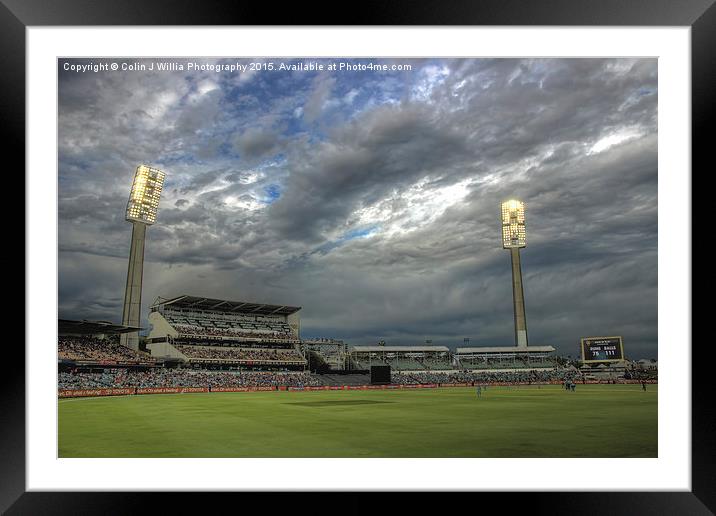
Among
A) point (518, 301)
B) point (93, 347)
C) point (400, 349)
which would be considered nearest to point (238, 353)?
point (93, 347)

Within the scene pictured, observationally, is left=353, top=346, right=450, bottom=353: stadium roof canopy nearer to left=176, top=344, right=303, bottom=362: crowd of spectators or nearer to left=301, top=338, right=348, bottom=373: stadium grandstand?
left=301, top=338, right=348, bottom=373: stadium grandstand

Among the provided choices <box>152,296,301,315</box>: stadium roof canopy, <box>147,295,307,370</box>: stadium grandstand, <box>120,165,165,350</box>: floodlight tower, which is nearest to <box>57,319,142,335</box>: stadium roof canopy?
<box>120,165,165,350</box>: floodlight tower

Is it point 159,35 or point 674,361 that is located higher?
point 159,35

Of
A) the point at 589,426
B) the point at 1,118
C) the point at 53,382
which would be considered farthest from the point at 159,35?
the point at 589,426

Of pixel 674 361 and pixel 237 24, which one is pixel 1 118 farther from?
pixel 674 361

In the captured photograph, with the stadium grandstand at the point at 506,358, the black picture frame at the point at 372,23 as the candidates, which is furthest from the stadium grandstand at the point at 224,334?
the black picture frame at the point at 372,23

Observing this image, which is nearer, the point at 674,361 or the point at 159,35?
the point at 674,361
